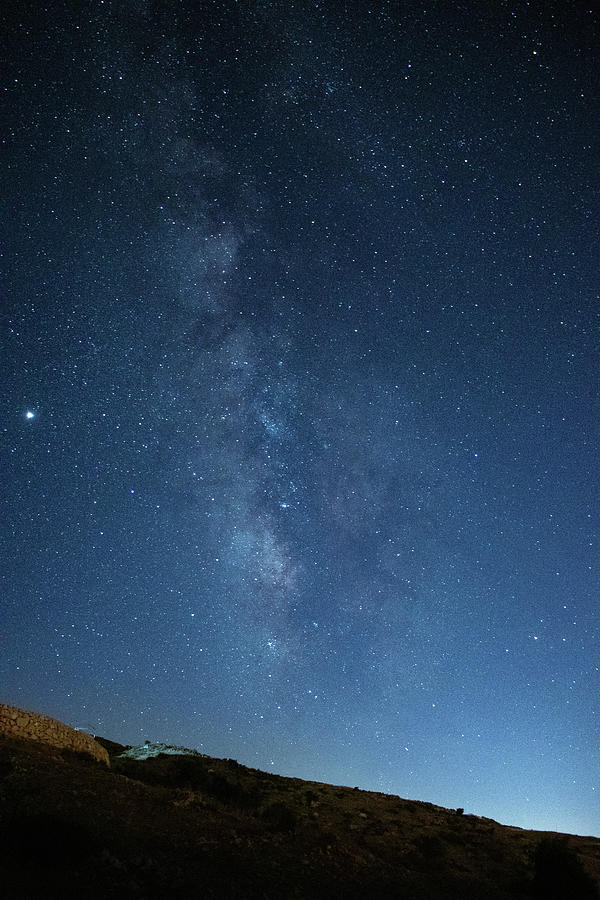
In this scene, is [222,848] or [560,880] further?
[560,880]

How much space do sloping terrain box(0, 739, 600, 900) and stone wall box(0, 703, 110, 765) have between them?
7.15 feet

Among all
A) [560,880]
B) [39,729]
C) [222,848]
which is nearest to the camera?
[222,848]

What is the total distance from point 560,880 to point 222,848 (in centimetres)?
915

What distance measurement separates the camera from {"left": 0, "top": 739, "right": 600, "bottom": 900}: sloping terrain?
6.65 meters

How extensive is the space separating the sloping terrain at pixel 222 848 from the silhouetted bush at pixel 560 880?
0.03 m

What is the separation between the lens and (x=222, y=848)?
29.4ft

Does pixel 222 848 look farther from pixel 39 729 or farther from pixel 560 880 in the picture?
pixel 39 729

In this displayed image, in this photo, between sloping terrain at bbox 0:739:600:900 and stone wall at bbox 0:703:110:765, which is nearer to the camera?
sloping terrain at bbox 0:739:600:900

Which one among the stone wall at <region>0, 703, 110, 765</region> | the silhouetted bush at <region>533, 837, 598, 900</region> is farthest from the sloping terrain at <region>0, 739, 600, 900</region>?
the stone wall at <region>0, 703, 110, 765</region>

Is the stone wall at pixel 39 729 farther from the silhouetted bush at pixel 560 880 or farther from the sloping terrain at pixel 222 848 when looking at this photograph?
the silhouetted bush at pixel 560 880

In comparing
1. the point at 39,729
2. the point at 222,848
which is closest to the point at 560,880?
the point at 222,848

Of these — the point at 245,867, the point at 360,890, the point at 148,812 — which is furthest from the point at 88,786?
the point at 360,890

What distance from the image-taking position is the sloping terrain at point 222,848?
665 centimetres

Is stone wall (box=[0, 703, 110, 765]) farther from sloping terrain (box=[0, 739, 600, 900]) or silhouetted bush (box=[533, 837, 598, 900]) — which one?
silhouetted bush (box=[533, 837, 598, 900])
